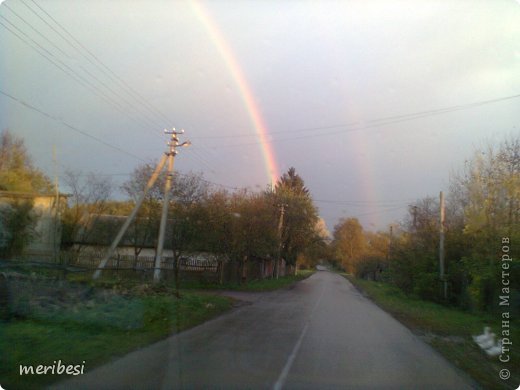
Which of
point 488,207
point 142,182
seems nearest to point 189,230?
point 142,182

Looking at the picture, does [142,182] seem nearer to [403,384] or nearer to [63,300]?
[63,300]

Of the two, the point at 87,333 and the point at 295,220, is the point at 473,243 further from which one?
the point at 295,220

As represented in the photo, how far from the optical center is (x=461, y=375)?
331 inches

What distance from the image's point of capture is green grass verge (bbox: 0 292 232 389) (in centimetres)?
737

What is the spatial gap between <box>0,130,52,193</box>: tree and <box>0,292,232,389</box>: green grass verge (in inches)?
663

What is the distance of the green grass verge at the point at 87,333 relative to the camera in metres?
7.37

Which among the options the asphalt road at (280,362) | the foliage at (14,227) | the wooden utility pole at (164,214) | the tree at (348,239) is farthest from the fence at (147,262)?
the tree at (348,239)

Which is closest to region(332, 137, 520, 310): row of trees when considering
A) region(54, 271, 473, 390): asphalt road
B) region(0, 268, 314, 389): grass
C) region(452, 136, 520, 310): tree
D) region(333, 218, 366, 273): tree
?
region(452, 136, 520, 310): tree

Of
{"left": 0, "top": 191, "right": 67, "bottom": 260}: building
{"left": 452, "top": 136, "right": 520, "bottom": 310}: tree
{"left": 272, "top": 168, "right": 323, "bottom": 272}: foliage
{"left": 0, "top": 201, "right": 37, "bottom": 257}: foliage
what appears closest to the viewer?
{"left": 452, "top": 136, "right": 520, "bottom": 310}: tree

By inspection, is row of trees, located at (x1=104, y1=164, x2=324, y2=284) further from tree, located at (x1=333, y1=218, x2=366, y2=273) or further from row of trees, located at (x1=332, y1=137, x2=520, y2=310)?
tree, located at (x1=333, y1=218, x2=366, y2=273)

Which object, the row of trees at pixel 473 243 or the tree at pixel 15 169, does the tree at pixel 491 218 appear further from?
the tree at pixel 15 169

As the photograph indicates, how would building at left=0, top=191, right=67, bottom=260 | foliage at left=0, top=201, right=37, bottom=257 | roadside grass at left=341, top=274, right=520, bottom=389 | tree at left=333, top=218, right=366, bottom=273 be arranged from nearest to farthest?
roadside grass at left=341, top=274, right=520, bottom=389, foliage at left=0, top=201, right=37, bottom=257, building at left=0, top=191, right=67, bottom=260, tree at left=333, top=218, right=366, bottom=273

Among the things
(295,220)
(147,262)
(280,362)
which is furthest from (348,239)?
(280,362)

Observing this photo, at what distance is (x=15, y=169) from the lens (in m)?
28.5
